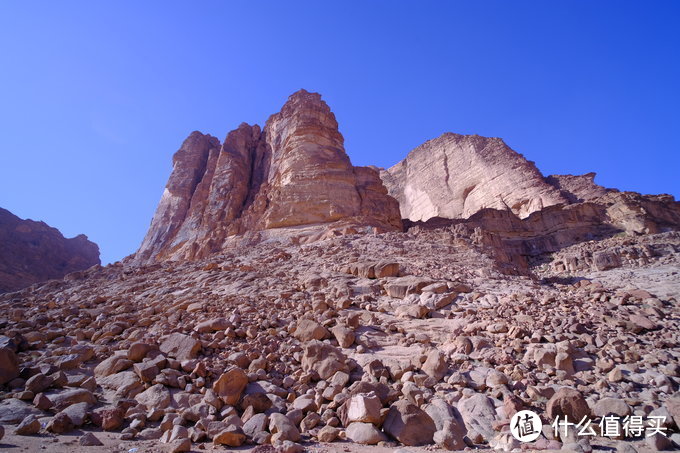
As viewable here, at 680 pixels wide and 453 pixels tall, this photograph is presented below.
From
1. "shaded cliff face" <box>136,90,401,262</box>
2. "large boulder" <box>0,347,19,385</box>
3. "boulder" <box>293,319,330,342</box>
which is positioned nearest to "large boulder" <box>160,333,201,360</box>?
"boulder" <box>293,319,330,342</box>

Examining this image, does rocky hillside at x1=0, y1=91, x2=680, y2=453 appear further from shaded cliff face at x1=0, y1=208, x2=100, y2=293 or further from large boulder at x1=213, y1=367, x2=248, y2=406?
shaded cliff face at x1=0, y1=208, x2=100, y2=293

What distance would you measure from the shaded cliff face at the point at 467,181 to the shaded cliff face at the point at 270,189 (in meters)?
20.2

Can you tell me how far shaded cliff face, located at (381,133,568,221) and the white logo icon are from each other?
36.6 m

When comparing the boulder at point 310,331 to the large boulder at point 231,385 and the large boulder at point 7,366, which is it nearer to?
the large boulder at point 231,385

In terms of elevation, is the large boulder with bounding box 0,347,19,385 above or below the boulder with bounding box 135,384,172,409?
above

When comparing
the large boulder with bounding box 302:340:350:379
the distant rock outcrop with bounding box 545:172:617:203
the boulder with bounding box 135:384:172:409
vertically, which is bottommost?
the boulder with bounding box 135:384:172:409

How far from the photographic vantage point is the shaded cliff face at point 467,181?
125ft

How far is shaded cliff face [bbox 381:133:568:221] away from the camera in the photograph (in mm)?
38156

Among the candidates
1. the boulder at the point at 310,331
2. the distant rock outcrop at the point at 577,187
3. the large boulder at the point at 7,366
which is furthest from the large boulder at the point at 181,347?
the distant rock outcrop at the point at 577,187

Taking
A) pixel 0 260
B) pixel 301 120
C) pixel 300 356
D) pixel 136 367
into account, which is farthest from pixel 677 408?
pixel 0 260

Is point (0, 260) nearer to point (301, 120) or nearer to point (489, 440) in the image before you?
point (301, 120)

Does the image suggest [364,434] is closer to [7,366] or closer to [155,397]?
[155,397]

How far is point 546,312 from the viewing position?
677 centimetres

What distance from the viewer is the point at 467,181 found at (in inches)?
1827
